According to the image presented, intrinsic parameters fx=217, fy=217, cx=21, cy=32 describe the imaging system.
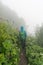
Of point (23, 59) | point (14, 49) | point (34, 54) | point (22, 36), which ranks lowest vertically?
point (23, 59)

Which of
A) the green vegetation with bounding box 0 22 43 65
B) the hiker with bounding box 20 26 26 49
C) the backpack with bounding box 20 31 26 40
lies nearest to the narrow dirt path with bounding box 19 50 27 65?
the green vegetation with bounding box 0 22 43 65

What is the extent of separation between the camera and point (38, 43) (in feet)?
41.7

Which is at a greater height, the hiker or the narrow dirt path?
the hiker

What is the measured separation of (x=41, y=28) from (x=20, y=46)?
2163mm

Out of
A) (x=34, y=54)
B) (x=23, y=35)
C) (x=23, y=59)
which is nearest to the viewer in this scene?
(x=34, y=54)

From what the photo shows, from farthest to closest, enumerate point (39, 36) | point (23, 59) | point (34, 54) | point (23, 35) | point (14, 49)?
point (39, 36)
point (23, 35)
point (23, 59)
point (34, 54)
point (14, 49)

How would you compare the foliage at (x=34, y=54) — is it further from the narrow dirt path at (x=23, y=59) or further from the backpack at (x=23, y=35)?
the backpack at (x=23, y=35)

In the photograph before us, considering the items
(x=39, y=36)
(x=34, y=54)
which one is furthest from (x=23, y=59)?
(x=39, y=36)

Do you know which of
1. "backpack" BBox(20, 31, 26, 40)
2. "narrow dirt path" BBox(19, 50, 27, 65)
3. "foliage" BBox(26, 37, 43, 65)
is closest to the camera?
"foliage" BBox(26, 37, 43, 65)

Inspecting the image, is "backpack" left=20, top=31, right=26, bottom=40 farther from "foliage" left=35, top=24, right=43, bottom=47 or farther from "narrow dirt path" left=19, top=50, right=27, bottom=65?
"foliage" left=35, top=24, right=43, bottom=47

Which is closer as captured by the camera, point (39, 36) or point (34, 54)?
point (34, 54)

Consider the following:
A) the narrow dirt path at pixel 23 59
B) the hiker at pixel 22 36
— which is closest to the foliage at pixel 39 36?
the hiker at pixel 22 36

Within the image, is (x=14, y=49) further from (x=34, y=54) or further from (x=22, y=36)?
(x=22, y=36)

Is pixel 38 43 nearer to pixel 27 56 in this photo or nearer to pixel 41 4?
pixel 27 56
